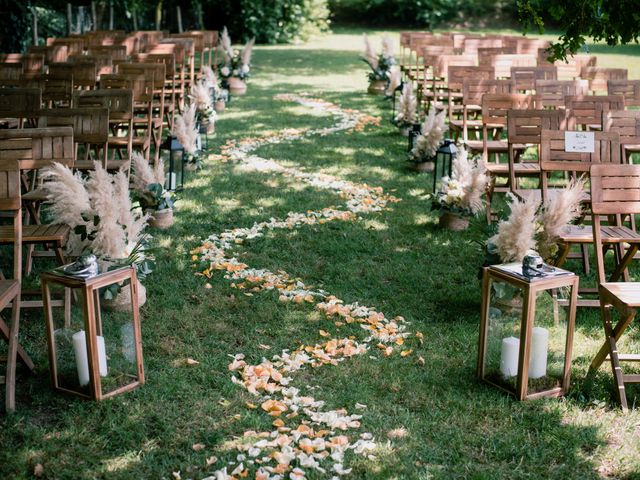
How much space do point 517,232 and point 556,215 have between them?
32 cm

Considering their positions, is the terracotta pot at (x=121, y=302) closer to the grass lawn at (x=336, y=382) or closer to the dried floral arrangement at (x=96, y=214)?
the dried floral arrangement at (x=96, y=214)

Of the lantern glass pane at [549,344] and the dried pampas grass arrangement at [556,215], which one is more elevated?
the dried pampas grass arrangement at [556,215]

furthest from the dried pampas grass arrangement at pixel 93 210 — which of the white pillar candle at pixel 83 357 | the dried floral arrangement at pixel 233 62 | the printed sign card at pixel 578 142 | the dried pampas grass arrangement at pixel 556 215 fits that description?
the dried floral arrangement at pixel 233 62

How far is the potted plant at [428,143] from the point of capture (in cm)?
870

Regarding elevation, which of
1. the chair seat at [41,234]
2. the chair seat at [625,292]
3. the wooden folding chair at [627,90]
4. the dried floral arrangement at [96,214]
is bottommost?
the chair seat at [625,292]

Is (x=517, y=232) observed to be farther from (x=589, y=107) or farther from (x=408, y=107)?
(x=408, y=107)

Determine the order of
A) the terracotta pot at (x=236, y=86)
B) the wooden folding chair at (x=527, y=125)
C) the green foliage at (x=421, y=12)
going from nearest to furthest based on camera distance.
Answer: the wooden folding chair at (x=527, y=125) → the terracotta pot at (x=236, y=86) → the green foliage at (x=421, y=12)

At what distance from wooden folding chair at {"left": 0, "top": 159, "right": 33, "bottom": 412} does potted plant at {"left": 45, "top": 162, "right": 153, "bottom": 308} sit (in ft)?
0.63

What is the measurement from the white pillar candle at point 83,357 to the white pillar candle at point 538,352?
2.22 metres

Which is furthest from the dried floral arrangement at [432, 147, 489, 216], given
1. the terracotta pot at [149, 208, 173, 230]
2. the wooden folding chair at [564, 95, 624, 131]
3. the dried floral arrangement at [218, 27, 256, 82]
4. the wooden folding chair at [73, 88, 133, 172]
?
the dried floral arrangement at [218, 27, 256, 82]

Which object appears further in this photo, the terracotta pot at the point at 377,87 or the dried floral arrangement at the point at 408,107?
the terracotta pot at the point at 377,87

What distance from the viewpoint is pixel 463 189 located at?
6891 mm

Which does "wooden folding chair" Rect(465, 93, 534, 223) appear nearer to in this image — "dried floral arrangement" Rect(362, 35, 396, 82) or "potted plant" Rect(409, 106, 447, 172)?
"potted plant" Rect(409, 106, 447, 172)

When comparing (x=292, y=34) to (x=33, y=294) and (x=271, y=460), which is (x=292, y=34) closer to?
(x=33, y=294)
